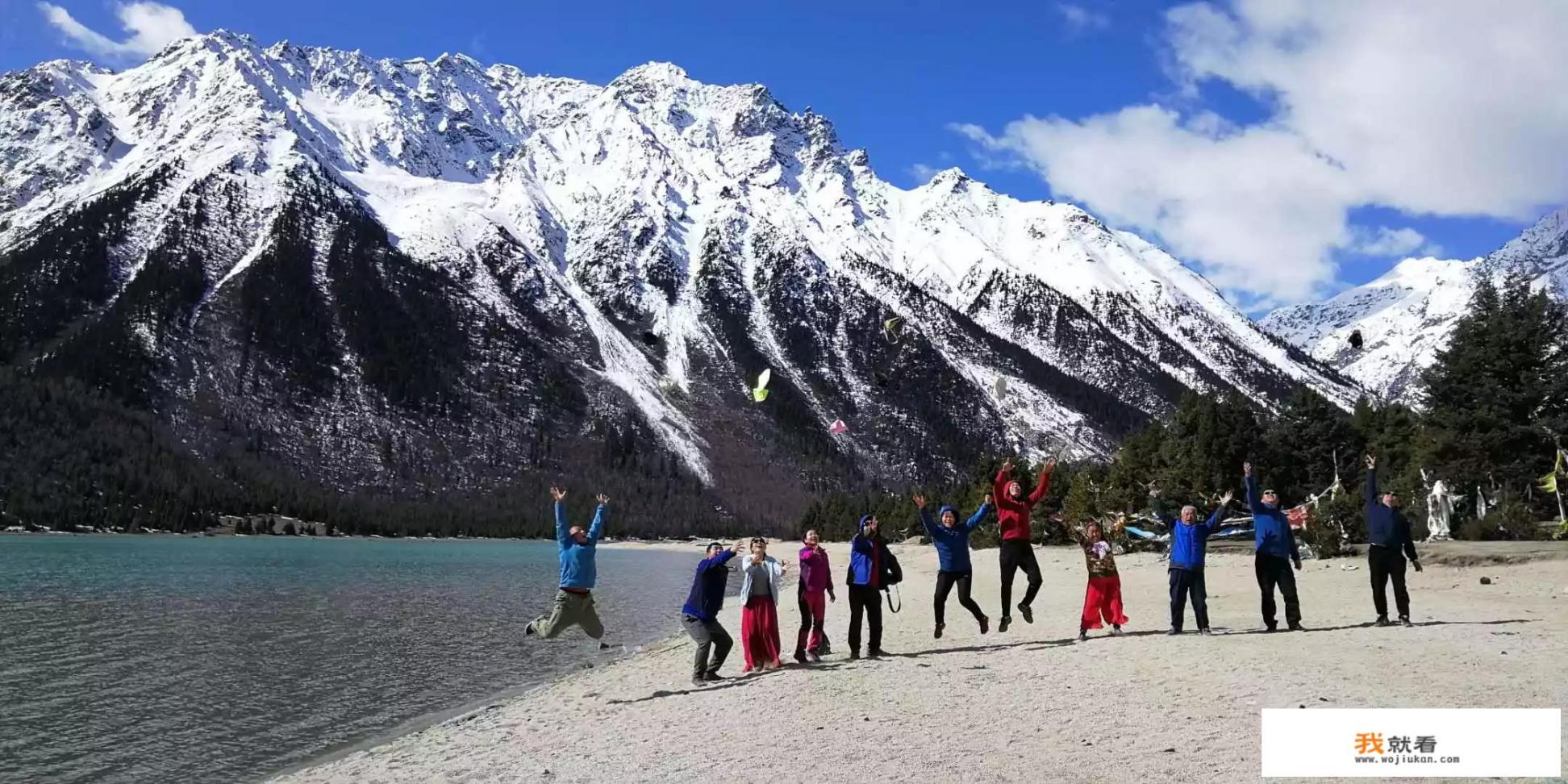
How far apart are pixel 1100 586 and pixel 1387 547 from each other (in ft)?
15.6

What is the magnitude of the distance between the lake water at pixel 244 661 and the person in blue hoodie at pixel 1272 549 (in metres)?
10.2

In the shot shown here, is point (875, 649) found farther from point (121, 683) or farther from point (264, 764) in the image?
point (121, 683)

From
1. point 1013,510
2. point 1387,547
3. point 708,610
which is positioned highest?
point 1013,510

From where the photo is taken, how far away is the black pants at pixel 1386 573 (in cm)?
1572

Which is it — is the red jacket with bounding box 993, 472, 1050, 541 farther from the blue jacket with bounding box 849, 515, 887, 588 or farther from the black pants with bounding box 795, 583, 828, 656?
the black pants with bounding box 795, 583, 828, 656

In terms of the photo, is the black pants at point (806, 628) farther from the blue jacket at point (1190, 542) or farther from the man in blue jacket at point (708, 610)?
the blue jacket at point (1190, 542)

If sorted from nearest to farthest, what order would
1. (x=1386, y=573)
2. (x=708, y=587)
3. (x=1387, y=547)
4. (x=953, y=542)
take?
(x=708, y=587) < (x=953, y=542) < (x=1387, y=547) < (x=1386, y=573)

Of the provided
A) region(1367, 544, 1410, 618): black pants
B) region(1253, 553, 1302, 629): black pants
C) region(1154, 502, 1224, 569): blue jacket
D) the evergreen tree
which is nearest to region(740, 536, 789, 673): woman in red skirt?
region(1154, 502, 1224, 569): blue jacket

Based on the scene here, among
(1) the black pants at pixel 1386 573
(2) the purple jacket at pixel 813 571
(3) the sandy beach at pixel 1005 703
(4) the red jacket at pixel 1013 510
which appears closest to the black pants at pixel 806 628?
(2) the purple jacket at pixel 813 571

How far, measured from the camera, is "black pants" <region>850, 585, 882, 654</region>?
15.8 meters

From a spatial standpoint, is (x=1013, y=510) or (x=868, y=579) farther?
(x=868, y=579)

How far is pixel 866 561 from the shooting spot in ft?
50.8

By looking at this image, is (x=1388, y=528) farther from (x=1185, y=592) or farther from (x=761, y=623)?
(x=761, y=623)

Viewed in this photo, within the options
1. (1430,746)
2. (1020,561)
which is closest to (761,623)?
(1020,561)
